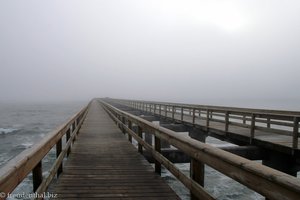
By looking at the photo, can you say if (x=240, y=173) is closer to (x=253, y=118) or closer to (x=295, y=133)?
(x=295, y=133)

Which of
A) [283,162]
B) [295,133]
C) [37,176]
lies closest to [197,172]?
[37,176]

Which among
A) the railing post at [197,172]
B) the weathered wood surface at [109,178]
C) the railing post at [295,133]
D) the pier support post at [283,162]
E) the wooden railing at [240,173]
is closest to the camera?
the wooden railing at [240,173]

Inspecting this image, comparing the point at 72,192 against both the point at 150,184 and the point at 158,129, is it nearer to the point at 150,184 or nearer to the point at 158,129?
the point at 150,184

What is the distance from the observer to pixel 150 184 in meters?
5.24

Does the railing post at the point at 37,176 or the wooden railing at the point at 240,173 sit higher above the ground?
the wooden railing at the point at 240,173

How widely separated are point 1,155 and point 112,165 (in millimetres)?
16988

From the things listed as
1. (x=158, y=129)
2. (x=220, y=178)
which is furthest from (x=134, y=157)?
(x=220, y=178)

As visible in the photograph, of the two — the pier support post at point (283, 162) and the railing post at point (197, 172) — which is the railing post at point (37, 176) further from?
the pier support post at point (283, 162)

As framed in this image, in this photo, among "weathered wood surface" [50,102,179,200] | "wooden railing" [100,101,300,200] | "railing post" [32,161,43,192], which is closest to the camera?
"wooden railing" [100,101,300,200]

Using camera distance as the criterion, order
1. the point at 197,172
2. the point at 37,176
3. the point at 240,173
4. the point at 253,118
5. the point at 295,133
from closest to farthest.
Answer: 1. the point at 240,173
2. the point at 197,172
3. the point at 37,176
4. the point at 295,133
5. the point at 253,118

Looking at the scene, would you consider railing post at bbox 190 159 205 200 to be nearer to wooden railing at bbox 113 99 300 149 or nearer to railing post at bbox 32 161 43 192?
railing post at bbox 32 161 43 192

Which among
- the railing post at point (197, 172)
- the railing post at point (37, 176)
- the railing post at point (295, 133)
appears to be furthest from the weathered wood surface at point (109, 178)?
the railing post at point (295, 133)

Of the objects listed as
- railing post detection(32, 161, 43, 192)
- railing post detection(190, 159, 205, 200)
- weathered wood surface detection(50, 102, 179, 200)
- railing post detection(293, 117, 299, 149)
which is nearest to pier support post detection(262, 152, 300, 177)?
railing post detection(293, 117, 299, 149)

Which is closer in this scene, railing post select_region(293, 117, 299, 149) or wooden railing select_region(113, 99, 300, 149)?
railing post select_region(293, 117, 299, 149)
